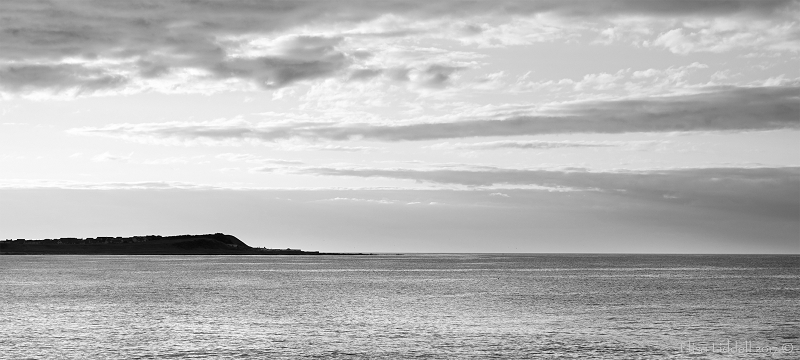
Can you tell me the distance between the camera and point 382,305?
8925 cm

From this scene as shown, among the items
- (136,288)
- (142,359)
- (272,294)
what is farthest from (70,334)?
(136,288)

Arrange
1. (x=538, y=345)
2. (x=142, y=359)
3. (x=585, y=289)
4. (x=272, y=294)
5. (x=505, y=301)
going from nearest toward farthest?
(x=142, y=359), (x=538, y=345), (x=505, y=301), (x=272, y=294), (x=585, y=289)

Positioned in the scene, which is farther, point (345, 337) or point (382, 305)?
point (382, 305)

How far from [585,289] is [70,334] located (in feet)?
253

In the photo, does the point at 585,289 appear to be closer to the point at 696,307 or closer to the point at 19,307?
the point at 696,307

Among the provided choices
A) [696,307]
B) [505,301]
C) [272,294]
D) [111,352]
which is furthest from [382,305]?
[111,352]

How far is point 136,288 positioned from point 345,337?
6851 cm

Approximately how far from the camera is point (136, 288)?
393 ft

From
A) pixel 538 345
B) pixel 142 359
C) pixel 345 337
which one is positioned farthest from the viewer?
pixel 345 337

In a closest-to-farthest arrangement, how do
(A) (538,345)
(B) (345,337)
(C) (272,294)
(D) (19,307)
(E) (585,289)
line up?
1. (A) (538,345)
2. (B) (345,337)
3. (D) (19,307)
4. (C) (272,294)
5. (E) (585,289)

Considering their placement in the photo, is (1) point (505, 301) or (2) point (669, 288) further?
(2) point (669, 288)

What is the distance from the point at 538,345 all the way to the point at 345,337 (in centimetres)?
1426

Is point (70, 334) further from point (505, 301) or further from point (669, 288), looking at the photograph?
point (669, 288)

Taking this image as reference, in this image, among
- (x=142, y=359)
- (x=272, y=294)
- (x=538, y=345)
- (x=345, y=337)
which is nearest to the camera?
(x=142, y=359)
